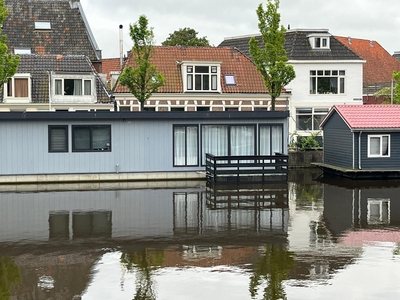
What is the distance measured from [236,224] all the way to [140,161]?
1100 centimetres

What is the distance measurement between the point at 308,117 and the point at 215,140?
52.3 ft

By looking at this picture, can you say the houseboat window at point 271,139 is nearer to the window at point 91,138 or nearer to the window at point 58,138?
the window at point 91,138

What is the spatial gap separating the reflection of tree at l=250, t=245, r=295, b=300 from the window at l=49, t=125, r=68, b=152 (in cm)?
1451

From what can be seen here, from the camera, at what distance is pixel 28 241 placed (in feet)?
51.3

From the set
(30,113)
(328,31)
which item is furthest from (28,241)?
(328,31)

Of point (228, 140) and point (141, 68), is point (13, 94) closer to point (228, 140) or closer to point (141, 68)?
point (141, 68)

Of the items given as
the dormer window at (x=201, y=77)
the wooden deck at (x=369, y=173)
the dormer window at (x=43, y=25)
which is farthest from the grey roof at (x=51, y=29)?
the wooden deck at (x=369, y=173)

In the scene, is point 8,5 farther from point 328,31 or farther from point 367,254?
point 367,254

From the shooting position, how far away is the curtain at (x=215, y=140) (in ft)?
94.5

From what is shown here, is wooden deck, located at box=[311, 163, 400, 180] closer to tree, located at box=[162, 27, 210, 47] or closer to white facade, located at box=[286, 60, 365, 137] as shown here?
white facade, located at box=[286, 60, 365, 137]

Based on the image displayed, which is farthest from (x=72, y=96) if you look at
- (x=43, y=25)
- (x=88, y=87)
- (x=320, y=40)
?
(x=320, y=40)

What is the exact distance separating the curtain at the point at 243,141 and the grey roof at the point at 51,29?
685 inches

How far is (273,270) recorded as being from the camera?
12898 millimetres

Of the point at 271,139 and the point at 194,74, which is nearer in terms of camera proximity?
the point at 271,139
